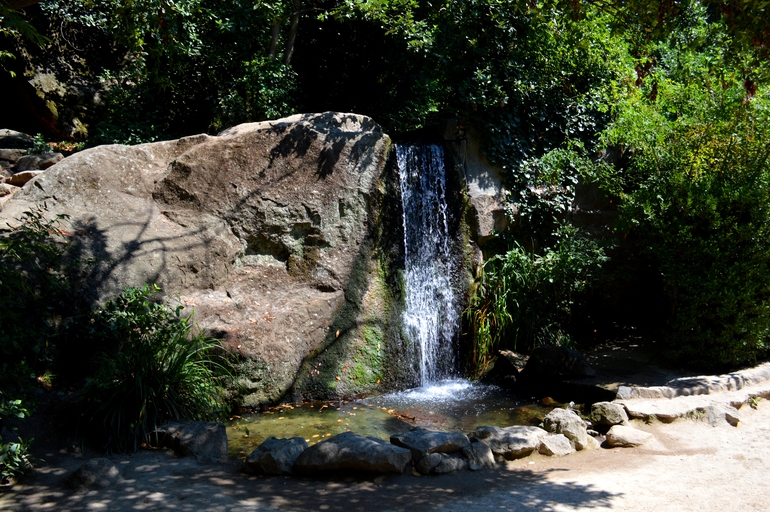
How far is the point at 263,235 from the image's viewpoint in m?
7.95

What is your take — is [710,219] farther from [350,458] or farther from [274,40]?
[274,40]

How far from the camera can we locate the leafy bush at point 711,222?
297 inches

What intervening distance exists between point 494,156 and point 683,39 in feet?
16.4

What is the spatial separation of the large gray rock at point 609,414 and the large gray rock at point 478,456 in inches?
57.2

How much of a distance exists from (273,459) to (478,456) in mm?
1599

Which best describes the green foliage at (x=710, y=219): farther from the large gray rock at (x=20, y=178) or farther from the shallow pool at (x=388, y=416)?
the large gray rock at (x=20, y=178)

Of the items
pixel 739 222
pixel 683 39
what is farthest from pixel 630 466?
pixel 683 39

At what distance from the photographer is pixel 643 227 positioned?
8.33 meters

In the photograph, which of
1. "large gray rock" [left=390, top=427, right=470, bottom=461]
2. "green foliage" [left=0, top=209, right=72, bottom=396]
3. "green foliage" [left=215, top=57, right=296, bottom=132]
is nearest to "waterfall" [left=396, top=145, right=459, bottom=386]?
"green foliage" [left=215, top=57, right=296, bottom=132]

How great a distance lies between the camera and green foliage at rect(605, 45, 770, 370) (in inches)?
297

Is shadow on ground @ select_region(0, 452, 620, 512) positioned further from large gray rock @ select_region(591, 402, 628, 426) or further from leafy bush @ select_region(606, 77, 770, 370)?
leafy bush @ select_region(606, 77, 770, 370)

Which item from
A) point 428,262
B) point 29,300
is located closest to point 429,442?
point 29,300

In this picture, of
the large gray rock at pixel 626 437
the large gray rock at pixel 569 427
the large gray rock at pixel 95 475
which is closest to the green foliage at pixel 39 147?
the large gray rock at pixel 95 475

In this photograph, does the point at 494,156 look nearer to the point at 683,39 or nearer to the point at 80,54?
the point at 683,39
